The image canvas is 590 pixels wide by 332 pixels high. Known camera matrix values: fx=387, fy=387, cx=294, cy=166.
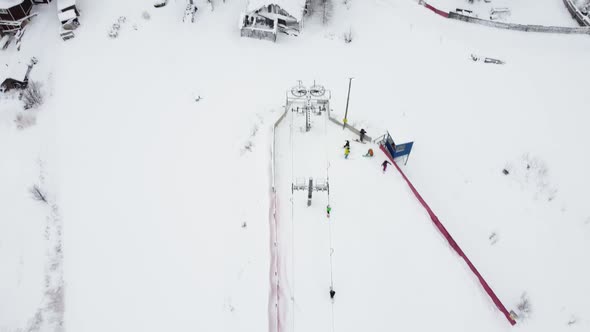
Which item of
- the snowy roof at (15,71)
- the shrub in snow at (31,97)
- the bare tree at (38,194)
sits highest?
the snowy roof at (15,71)

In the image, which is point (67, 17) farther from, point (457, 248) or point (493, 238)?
point (493, 238)

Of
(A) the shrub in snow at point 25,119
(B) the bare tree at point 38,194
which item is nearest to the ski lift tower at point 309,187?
(B) the bare tree at point 38,194

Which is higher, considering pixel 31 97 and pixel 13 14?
pixel 13 14

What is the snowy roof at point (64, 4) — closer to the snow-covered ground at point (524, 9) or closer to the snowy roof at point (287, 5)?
the snowy roof at point (287, 5)

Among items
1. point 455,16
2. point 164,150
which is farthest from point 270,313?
point 455,16

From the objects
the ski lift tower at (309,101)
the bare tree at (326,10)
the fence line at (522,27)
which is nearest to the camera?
the ski lift tower at (309,101)

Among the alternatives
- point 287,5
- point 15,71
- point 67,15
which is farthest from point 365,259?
point 67,15
